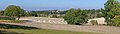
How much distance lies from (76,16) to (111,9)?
6560 mm

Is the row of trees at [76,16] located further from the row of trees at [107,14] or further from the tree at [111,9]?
the tree at [111,9]

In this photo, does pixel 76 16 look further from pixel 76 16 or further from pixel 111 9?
pixel 111 9

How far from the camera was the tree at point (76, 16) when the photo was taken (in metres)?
55.4

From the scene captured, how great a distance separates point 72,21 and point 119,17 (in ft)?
35.1

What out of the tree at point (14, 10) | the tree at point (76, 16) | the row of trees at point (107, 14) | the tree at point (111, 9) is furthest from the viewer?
the tree at point (14, 10)

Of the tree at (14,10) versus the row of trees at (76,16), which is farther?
the tree at (14,10)

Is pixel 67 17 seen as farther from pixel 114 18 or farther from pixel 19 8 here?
pixel 19 8

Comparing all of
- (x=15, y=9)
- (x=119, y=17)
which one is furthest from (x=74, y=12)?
(x=15, y=9)

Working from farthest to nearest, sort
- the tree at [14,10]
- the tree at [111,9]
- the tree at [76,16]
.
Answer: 1. the tree at [14,10]
2. the tree at [76,16]
3. the tree at [111,9]

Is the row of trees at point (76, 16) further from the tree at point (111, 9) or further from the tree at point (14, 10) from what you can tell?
the tree at point (14, 10)

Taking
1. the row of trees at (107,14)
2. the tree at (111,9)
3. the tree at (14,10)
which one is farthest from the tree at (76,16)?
the tree at (14,10)

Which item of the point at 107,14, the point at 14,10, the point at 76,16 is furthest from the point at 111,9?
the point at 14,10

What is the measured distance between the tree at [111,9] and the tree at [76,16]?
167 inches

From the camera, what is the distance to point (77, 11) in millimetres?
56875
